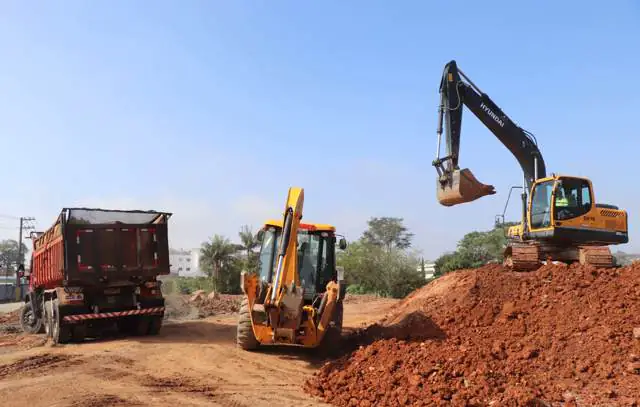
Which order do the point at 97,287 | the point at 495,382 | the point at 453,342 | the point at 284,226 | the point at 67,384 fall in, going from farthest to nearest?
the point at 97,287 → the point at 284,226 → the point at 453,342 → the point at 67,384 → the point at 495,382

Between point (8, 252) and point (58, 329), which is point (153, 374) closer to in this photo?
point (58, 329)

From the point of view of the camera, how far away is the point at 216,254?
3662 cm

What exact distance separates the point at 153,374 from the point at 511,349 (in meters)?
5.47

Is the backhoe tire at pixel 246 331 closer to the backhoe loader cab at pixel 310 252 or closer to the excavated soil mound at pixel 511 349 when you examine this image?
the backhoe loader cab at pixel 310 252

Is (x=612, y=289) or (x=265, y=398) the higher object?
(x=612, y=289)

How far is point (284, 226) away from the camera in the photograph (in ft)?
30.3

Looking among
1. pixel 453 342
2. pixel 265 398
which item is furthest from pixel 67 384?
pixel 453 342

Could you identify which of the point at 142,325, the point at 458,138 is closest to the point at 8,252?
the point at 142,325

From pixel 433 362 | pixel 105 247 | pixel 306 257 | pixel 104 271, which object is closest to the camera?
pixel 433 362

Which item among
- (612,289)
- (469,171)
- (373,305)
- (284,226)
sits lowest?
(373,305)

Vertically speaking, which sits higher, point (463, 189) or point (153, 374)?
point (463, 189)

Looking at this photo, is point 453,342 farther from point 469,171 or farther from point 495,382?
point 469,171

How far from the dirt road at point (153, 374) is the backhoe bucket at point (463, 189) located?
509 cm

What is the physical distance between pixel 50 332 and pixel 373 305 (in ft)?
42.3
